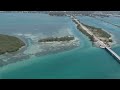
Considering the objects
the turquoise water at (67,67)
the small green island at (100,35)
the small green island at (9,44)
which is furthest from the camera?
the small green island at (100,35)

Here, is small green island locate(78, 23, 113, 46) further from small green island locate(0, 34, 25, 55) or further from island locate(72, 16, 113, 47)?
small green island locate(0, 34, 25, 55)

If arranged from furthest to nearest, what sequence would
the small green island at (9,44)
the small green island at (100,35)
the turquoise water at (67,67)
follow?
the small green island at (100,35) → the small green island at (9,44) → the turquoise water at (67,67)

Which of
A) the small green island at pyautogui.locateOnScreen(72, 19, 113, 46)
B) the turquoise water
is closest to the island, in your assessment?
the small green island at pyautogui.locateOnScreen(72, 19, 113, 46)

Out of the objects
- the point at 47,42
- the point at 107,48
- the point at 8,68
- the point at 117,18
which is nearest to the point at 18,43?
the point at 47,42

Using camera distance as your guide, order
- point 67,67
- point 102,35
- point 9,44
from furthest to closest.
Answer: point 102,35 < point 9,44 < point 67,67

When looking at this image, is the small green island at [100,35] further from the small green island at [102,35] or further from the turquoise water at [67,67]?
the turquoise water at [67,67]

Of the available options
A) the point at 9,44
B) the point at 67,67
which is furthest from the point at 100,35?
the point at 67,67

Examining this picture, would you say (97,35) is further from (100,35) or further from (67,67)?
(67,67)

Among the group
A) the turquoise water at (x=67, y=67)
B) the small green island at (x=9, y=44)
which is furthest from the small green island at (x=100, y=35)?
the small green island at (x=9, y=44)

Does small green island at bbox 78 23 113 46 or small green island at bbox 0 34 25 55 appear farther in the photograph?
small green island at bbox 78 23 113 46
